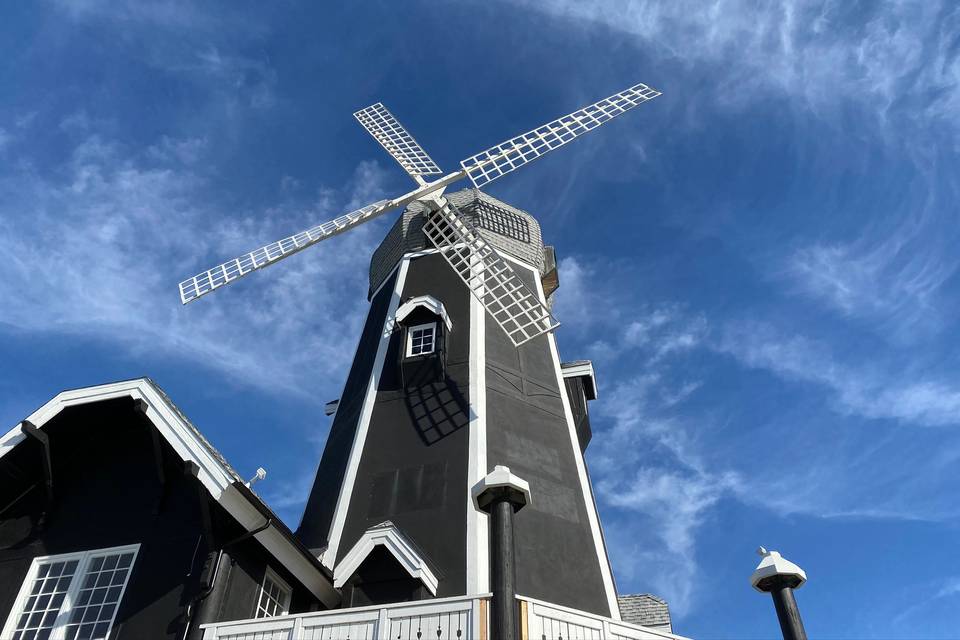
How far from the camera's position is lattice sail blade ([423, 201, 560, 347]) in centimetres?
1834

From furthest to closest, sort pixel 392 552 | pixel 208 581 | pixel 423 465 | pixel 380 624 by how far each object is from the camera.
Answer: pixel 423 465 → pixel 392 552 → pixel 208 581 → pixel 380 624

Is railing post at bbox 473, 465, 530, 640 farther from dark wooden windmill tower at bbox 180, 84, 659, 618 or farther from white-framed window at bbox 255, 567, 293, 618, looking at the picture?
white-framed window at bbox 255, 567, 293, 618

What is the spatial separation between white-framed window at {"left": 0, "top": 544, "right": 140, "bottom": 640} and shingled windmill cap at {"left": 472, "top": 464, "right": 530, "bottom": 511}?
219 inches

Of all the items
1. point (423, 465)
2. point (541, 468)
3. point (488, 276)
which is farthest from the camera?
point (488, 276)

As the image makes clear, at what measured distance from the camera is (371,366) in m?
18.2

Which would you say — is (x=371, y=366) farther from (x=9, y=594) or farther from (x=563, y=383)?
(x=9, y=594)

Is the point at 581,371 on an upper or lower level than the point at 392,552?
upper

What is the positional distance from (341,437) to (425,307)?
352 centimetres

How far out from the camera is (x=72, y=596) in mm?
11016

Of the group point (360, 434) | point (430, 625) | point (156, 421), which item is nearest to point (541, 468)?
point (360, 434)

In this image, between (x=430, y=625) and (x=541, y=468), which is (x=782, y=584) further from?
(x=541, y=468)

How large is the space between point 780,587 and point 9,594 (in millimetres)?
10850

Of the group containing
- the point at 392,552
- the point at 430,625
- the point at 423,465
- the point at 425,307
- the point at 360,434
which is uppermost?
the point at 425,307

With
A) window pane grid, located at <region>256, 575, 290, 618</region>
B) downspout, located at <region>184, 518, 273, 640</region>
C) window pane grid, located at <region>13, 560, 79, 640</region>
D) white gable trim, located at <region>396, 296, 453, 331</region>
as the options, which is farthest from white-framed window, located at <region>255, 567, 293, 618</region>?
white gable trim, located at <region>396, 296, 453, 331</region>
